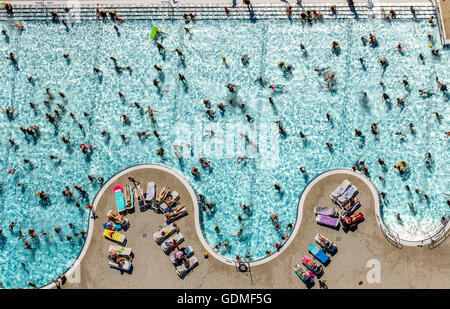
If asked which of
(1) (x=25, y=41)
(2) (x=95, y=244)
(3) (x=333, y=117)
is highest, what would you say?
(1) (x=25, y=41)

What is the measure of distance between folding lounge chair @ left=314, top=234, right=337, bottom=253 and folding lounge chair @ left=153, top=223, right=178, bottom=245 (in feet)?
29.5

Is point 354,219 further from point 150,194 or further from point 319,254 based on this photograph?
point 150,194

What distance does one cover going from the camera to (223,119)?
2911 cm

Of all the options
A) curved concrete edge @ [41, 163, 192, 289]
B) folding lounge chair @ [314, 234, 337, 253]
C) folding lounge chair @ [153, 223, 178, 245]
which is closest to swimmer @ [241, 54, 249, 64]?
curved concrete edge @ [41, 163, 192, 289]

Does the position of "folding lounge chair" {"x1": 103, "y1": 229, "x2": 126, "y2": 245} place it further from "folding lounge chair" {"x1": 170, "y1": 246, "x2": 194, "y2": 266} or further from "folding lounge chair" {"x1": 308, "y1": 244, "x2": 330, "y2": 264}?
"folding lounge chair" {"x1": 308, "y1": 244, "x2": 330, "y2": 264}

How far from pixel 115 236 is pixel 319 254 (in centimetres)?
1294

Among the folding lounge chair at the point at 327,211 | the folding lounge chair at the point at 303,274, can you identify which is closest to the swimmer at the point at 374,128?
the folding lounge chair at the point at 327,211

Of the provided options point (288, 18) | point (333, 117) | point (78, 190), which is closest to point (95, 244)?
point (78, 190)

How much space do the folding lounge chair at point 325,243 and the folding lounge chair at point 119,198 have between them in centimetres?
1247
